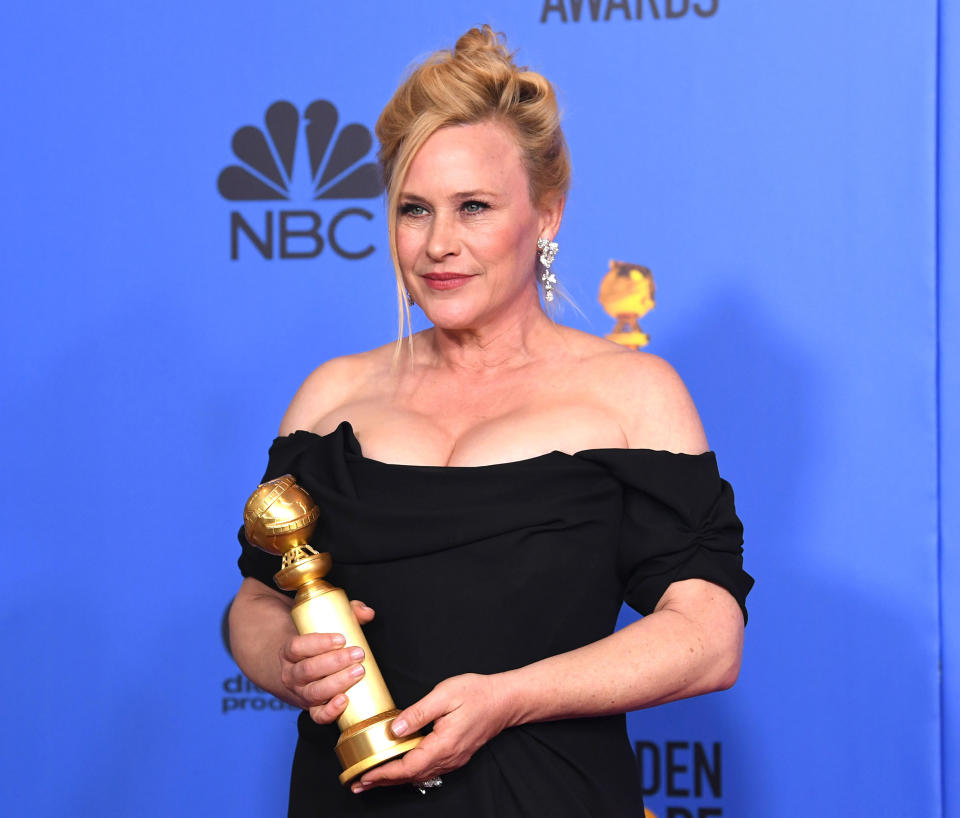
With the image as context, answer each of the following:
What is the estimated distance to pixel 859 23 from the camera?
2.30 meters

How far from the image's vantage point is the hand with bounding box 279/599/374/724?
1.26m

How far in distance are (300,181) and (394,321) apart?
37 cm

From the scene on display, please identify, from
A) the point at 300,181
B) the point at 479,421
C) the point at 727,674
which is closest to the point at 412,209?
the point at 479,421

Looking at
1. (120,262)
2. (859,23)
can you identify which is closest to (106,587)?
(120,262)

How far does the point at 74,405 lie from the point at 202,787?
881 millimetres

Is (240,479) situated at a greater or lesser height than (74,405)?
lesser

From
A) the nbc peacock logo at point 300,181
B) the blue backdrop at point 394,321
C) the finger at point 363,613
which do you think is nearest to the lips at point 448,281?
the finger at point 363,613

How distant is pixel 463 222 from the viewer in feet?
5.01

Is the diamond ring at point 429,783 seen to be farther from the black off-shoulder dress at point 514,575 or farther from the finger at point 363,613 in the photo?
the finger at point 363,613

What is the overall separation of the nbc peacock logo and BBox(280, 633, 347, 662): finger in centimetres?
136

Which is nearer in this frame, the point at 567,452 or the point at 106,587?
the point at 567,452

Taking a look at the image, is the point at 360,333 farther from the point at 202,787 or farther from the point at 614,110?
the point at 202,787

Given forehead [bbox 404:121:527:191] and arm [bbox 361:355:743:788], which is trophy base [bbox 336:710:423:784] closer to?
arm [bbox 361:355:743:788]

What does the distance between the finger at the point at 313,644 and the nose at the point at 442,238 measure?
0.51 m
